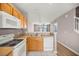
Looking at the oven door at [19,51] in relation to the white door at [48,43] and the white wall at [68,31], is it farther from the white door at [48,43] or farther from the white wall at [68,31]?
the white wall at [68,31]

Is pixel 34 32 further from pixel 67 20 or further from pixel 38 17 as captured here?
pixel 67 20

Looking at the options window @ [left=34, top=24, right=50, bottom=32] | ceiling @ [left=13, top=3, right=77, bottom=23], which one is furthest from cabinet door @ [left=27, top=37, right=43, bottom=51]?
ceiling @ [left=13, top=3, right=77, bottom=23]

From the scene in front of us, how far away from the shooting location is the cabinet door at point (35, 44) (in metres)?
1.94

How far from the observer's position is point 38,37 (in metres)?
1.96

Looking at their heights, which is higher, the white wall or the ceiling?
the ceiling

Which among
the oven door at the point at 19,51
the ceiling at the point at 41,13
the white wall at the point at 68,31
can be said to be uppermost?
the ceiling at the point at 41,13

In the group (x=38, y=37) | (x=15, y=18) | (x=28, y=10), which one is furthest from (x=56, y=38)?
(x=15, y=18)

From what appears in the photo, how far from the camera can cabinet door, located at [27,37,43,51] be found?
1.94 m

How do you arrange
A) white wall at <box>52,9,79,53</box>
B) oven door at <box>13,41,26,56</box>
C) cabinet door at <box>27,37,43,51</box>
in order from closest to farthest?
oven door at <box>13,41,26,56</box>, white wall at <box>52,9,79,53</box>, cabinet door at <box>27,37,43,51</box>

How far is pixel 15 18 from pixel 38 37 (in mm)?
529

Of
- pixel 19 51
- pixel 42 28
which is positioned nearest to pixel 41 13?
pixel 42 28

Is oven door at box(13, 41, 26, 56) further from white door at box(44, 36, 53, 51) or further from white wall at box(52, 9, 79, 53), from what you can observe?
white wall at box(52, 9, 79, 53)

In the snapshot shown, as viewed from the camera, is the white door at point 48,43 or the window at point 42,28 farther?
the white door at point 48,43

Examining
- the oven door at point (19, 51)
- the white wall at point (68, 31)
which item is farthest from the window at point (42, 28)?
the oven door at point (19, 51)
